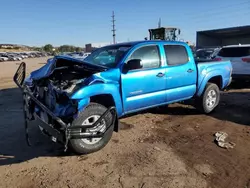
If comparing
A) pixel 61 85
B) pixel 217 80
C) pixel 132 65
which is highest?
pixel 132 65

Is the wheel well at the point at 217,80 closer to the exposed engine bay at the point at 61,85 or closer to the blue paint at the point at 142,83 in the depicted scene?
the blue paint at the point at 142,83

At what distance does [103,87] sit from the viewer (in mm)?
3941

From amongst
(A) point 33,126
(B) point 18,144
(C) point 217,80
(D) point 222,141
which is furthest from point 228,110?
(B) point 18,144

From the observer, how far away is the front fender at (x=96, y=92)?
3615 mm

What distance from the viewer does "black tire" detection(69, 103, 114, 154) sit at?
3641mm

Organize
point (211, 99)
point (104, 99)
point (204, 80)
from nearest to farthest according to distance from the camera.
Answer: point (104, 99)
point (204, 80)
point (211, 99)

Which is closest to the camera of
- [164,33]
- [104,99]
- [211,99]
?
[104,99]

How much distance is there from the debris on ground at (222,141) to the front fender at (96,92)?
1880 millimetres

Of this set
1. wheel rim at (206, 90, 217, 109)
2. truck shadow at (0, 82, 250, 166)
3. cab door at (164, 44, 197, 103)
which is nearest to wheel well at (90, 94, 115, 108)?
truck shadow at (0, 82, 250, 166)

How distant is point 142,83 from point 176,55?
1.31 meters

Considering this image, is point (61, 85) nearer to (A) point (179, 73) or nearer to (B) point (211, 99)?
(A) point (179, 73)

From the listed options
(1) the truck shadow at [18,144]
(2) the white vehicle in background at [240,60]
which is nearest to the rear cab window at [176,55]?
(1) the truck shadow at [18,144]

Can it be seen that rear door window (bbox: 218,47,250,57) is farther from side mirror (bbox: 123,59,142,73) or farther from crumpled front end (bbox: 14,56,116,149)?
crumpled front end (bbox: 14,56,116,149)

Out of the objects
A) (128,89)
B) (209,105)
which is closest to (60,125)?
(128,89)
